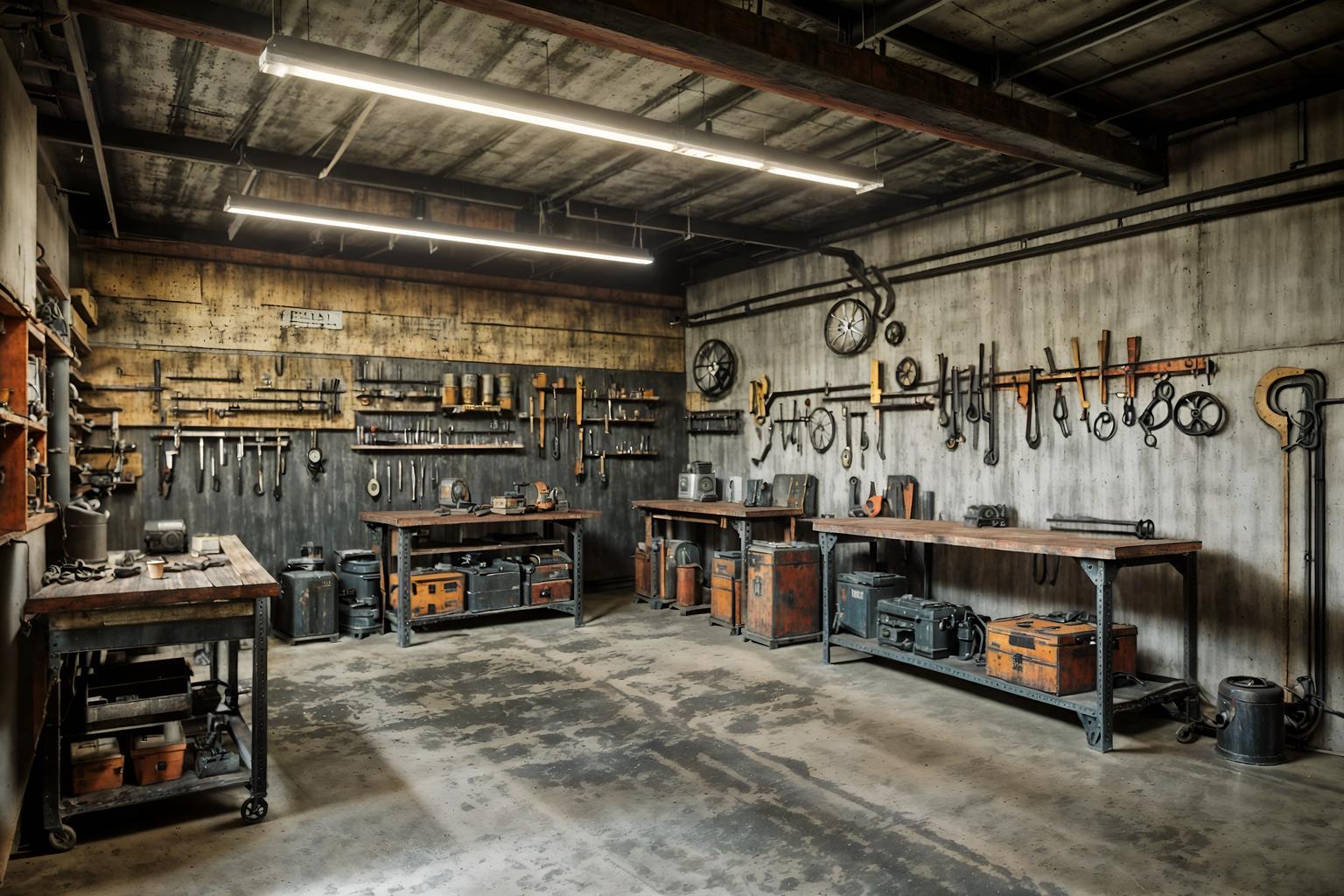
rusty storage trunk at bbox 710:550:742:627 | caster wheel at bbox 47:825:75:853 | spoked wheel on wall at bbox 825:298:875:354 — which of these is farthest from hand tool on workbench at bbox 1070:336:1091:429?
caster wheel at bbox 47:825:75:853

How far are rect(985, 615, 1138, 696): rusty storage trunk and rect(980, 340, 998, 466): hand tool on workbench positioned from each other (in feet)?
5.51

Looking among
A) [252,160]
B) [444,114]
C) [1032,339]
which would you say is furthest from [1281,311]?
[252,160]

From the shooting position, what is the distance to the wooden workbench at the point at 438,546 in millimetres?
6719

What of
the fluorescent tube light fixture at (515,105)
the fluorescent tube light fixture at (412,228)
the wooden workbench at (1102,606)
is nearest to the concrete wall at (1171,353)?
the wooden workbench at (1102,606)

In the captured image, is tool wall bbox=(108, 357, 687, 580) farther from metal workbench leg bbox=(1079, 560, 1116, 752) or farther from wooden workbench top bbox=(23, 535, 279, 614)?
metal workbench leg bbox=(1079, 560, 1116, 752)

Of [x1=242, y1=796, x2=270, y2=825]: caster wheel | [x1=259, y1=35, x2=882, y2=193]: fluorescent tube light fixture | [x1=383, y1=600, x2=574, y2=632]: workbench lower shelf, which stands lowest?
[x1=242, y1=796, x2=270, y2=825]: caster wheel

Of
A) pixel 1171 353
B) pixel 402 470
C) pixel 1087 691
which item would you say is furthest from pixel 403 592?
pixel 1171 353

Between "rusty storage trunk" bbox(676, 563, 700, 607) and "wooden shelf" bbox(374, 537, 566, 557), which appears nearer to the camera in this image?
"wooden shelf" bbox(374, 537, 566, 557)

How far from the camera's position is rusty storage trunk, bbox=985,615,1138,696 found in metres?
4.52

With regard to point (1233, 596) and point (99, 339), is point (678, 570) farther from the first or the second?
point (99, 339)

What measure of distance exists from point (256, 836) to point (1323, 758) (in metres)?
5.18

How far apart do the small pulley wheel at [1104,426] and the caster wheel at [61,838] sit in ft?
19.8

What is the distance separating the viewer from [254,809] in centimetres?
350

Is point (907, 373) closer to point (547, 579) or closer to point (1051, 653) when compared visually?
point (1051, 653)
